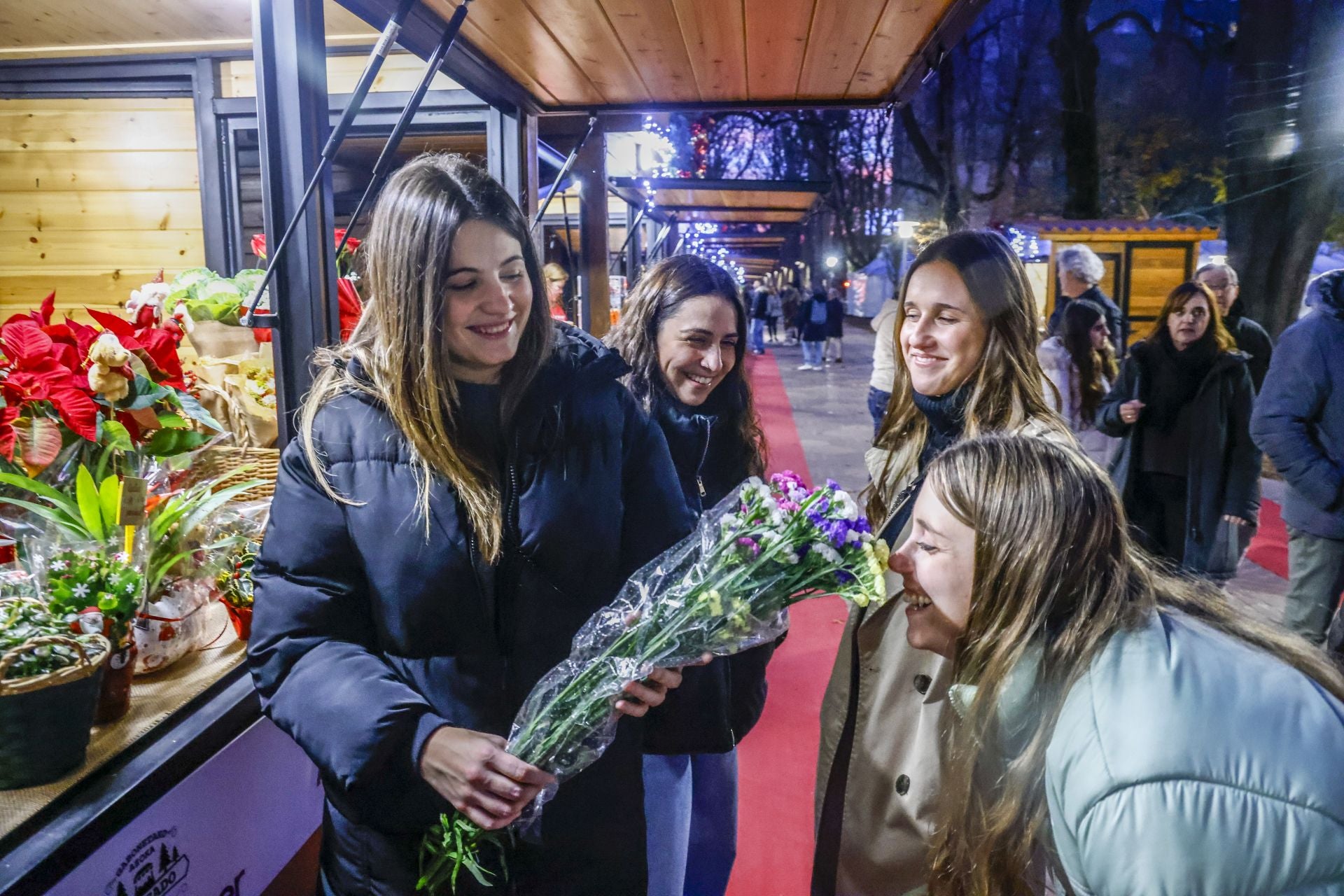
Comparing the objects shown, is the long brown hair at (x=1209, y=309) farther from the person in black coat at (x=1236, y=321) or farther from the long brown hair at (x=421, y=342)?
the long brown hair at (x=421, y=342)

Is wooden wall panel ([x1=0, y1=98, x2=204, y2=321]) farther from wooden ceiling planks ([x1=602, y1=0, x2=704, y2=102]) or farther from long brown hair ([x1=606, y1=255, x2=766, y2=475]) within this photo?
long brown hair ([x1=606, y1=255, x2=766, y2=475])

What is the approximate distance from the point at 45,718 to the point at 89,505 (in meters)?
0.52

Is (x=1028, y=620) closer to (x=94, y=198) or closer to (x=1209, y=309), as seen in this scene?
(x=1209, y=309)

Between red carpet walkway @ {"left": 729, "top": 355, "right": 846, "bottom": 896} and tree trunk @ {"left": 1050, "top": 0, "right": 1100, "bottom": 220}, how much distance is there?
1624 centimetres

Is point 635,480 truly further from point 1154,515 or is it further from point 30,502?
point 1154,515

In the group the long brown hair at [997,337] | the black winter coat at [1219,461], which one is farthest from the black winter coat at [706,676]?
the black winter coat at [1219,461]

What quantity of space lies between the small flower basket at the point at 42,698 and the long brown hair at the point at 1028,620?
4.59ft

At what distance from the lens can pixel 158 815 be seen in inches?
59.1

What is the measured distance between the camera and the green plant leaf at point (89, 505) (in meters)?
1.68

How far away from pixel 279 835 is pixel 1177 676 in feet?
6.06

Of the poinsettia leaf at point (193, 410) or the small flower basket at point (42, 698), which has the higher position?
the poinsettia leaf at point (193, 410)

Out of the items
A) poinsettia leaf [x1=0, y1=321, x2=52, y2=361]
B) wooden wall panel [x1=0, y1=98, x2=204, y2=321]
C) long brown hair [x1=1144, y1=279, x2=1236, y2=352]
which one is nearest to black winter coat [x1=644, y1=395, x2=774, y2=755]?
poinsettia leaf [x1=0, y1=321, x2=52, y2=361]

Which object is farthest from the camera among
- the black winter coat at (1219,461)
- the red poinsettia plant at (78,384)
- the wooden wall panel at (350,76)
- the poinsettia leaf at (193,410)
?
the wooden wall panel at (350,76)

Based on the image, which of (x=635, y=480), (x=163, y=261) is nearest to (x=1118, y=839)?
(x=635, y=480)
